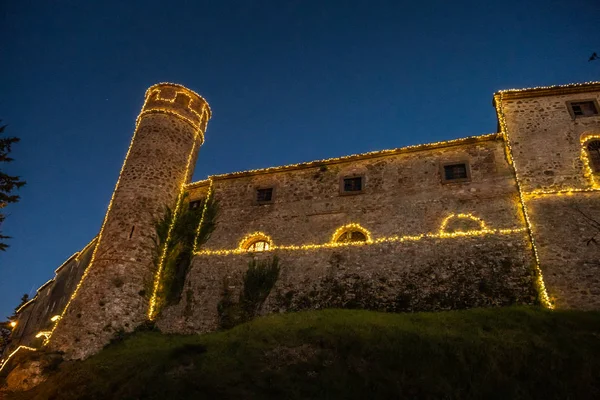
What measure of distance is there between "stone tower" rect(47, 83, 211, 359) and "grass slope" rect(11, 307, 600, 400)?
115 inches

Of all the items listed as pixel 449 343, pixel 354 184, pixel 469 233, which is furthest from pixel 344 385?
pixel 354 184

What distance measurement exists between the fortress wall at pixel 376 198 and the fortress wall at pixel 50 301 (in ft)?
39.6

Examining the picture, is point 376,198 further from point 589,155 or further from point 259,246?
point 589,155

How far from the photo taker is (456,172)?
18.5m

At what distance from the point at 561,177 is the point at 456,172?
13.9 feet

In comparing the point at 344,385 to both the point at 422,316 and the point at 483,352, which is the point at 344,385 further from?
the point at 422,316

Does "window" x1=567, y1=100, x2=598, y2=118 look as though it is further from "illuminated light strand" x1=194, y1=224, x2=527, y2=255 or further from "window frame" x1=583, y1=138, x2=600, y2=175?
"illuminated light strand" x1=194, y1=224, x2=527, y2=255

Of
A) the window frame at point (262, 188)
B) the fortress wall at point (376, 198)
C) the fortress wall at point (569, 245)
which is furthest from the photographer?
the window frame at point (262, 188)

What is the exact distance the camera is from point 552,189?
1648 centimetres

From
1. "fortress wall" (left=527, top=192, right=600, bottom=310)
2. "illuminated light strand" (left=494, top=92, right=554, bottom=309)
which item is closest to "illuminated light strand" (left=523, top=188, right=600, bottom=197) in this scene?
"fortress wall" (left=527, top=192, right=600, bottom=310)

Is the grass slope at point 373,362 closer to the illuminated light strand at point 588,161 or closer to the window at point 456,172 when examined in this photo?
the illuminated light strand at point 588,161

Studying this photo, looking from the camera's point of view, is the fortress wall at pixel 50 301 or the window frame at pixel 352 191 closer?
the window frame at pixel 352 191

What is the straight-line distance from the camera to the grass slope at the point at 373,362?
9555 mm

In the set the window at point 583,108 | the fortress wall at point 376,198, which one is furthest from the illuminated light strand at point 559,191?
the window at point 583,108
